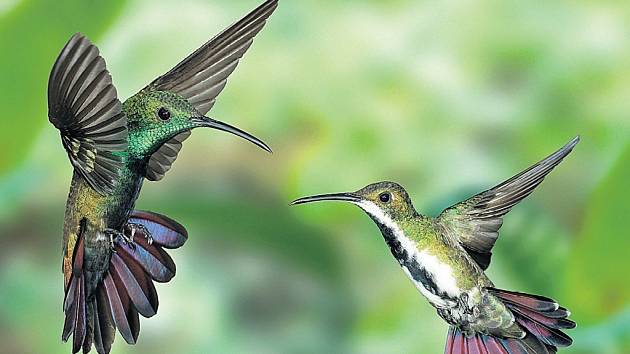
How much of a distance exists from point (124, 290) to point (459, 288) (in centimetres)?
27

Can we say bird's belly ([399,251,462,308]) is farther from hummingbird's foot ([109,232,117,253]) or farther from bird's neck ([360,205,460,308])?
hummingbird's foot ([109,232,117,253])

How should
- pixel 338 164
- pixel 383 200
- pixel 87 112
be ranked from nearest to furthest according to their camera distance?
pixel 87 112 < pixel 383 200 < pixel 338 164

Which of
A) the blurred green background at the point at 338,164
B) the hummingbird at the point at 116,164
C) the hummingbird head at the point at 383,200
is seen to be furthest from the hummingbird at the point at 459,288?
the blurred green background at the point at 338,164

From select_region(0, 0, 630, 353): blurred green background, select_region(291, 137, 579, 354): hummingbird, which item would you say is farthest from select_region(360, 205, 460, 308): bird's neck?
select_region(0, 0, 630, 353): blurred green background

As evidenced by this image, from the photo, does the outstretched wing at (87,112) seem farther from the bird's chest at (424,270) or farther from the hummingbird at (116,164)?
the bird's chest at (424,270)

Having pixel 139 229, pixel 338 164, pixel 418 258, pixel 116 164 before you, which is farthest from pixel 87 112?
pixel 338 164

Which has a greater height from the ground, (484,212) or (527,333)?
(484,212)

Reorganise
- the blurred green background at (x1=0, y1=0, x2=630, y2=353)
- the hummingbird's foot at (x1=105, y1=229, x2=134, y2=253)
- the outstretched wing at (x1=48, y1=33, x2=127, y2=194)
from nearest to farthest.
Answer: the outstretched wing at (x1=48, y1=33, x2=127, y2=194) < the hummingbird's foot at (x1=105, y1=229, x2=134, y2=253) < the blurred green background at (x1=0, y1=0, x2=630, y2=353)

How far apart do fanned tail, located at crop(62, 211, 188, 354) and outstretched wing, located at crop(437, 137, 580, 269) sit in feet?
0.78

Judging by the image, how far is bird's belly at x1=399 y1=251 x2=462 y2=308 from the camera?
28.0 inches

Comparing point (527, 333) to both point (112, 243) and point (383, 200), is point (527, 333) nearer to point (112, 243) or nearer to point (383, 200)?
point (383, 200)

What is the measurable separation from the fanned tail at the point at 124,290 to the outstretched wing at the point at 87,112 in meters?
0.07

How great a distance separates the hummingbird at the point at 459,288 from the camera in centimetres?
70

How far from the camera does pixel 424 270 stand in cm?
71
